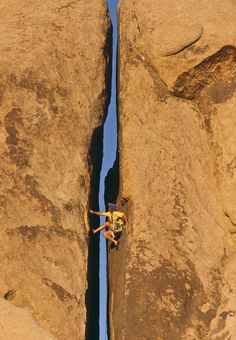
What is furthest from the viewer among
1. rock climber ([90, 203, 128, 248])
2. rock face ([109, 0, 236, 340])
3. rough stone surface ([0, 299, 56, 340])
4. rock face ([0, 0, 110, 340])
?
rock climber ([90, 203, 128, 248])

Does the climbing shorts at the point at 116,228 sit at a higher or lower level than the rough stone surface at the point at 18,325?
higher

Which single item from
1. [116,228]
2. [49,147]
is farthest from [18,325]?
[49,147]

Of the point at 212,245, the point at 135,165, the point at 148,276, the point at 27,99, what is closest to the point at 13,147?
the point at 27,99

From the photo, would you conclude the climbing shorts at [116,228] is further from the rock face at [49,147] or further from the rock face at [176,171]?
the rock face at [49,147]

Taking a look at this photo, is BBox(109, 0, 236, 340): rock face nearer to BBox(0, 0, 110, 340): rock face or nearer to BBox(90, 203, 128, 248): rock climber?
BBox(90, 203, 128, 248): rock climber

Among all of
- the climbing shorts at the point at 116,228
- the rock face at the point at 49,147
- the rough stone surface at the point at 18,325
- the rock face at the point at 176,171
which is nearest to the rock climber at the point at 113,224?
the climbing shorts at the point at 116,228

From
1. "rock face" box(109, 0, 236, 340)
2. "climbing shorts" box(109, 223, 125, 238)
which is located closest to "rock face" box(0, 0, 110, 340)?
"climbing shorts" box(109, 223, 125, 238)
